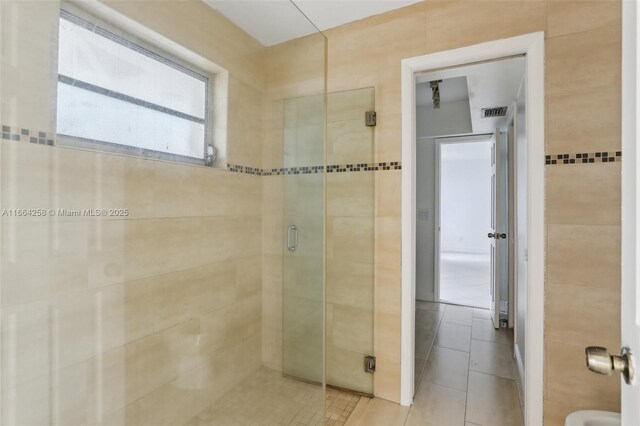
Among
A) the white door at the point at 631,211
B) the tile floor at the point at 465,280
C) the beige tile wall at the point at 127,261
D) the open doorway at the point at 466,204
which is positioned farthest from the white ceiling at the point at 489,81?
the open doorway at the point at 466,204

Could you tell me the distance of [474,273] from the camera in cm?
612

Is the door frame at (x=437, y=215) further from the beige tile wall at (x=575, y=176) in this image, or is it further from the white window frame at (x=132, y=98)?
the white window frame at (x=132, y=98)

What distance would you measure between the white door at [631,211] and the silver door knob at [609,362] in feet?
0.04

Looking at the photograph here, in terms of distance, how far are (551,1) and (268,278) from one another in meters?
2.07

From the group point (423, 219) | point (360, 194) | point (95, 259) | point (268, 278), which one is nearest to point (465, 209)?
point (423, 219)

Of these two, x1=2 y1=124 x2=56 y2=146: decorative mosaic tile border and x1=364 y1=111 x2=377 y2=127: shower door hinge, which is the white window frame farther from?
x1=364 y1=111 x2=377 y2=127: shower door hinge

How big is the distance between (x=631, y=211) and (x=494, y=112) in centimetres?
306

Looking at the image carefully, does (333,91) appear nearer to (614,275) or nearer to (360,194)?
(360,194)

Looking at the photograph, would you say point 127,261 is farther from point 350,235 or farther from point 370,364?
point 370,364

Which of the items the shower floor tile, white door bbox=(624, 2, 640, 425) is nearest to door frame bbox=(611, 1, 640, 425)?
white door bbox=(624, 2, 640, 425)

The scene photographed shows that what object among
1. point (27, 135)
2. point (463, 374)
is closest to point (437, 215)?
point (463, 374)

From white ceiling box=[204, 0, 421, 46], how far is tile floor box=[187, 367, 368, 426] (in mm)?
1742

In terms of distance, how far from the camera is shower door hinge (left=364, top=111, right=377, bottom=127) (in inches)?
83.4

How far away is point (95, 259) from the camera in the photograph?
114 cm
